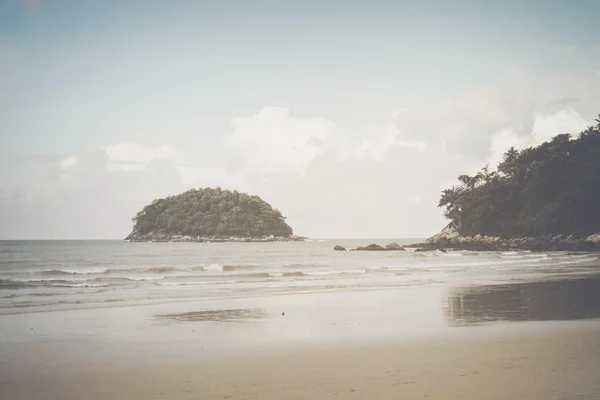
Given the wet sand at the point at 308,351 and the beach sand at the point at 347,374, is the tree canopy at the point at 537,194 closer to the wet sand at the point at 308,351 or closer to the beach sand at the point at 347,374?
the wet sand at the point at 308,351

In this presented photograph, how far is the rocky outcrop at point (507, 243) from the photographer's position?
3098 inches

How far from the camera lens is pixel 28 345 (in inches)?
477

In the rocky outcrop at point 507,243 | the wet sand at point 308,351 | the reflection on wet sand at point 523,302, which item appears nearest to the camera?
the wet sand at point 308,351

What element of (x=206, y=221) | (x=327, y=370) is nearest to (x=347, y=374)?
(x=327, y=370)

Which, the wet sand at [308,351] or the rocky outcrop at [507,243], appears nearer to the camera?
the wet sand at [308,351]

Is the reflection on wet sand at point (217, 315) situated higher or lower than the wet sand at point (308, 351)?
lower

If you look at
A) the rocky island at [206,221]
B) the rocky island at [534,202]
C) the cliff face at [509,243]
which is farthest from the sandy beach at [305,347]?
the rocky island at [206,221]

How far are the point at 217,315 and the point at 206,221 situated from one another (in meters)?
178

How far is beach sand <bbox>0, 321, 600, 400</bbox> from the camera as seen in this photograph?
7680 mm

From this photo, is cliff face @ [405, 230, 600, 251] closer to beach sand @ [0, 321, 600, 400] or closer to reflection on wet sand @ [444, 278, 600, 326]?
reflection on wet sand @ [444, 278, 600, 326]

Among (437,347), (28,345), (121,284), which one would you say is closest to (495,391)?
(437,347)

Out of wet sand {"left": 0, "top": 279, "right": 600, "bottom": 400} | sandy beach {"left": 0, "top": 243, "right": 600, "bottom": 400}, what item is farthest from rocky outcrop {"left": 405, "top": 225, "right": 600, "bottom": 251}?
wet sand {"left": 0, "top": 279, "right": 600, "bottom": 400}

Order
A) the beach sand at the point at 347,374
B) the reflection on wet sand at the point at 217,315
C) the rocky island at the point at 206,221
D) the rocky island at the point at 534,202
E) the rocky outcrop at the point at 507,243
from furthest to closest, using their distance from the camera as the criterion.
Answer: the rocky island at the point at 206,221 → the rocky island at the point at 534,202 → the rocky outcrop at the point at 507,243 → the reflection on wet sand at the point at 217,315 → the beach sand at the point at 347,374

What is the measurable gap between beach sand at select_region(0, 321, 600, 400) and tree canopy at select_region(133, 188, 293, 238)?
181148 millimetres
